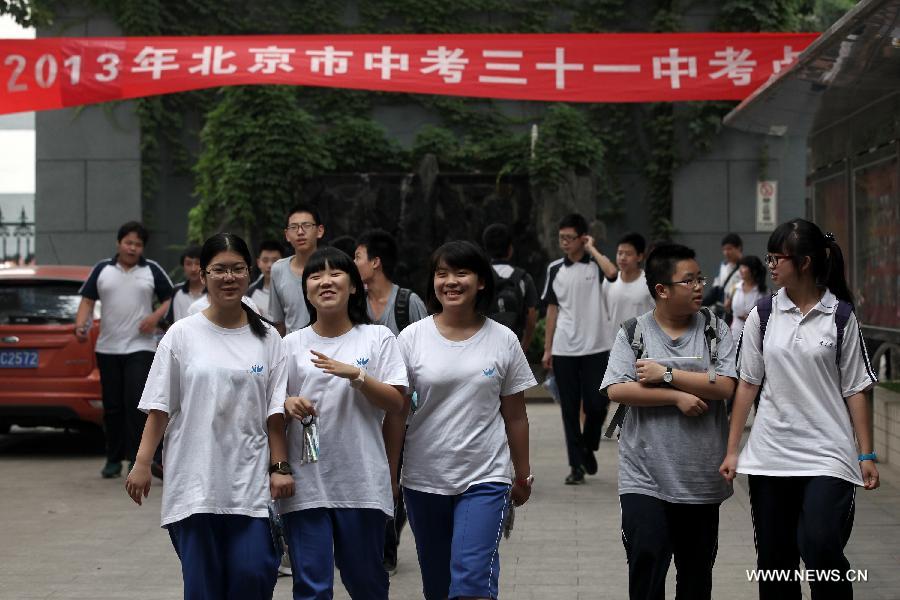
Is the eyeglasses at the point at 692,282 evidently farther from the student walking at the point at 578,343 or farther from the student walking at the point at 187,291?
the student walking at the point at 187,291

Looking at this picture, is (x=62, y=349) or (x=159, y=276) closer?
(x=159, y=276)

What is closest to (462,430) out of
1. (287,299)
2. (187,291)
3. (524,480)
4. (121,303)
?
(524,480)

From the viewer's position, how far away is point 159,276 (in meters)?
10.9

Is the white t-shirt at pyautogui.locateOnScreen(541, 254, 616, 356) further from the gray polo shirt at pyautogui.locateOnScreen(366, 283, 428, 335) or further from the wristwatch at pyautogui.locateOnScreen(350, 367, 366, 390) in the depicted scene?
the wristwatch at pyautogui.locateOnScreen(350, 367, 366, 390)

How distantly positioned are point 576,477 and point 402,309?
3519mm

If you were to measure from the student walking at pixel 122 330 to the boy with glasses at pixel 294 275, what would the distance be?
9.83ft

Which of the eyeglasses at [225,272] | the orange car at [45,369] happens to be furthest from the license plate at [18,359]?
the eyeglasses at [225,272]

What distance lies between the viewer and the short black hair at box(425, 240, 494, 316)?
211 inches

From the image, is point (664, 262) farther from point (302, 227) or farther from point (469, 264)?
point (302, 227)

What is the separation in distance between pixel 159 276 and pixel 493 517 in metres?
6.33

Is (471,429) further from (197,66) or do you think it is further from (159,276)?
(197,66)

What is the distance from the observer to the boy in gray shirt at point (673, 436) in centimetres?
514

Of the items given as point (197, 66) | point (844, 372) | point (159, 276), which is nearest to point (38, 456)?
point (159, 276)

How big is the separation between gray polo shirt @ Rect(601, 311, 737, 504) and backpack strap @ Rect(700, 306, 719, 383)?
2 centimetres
